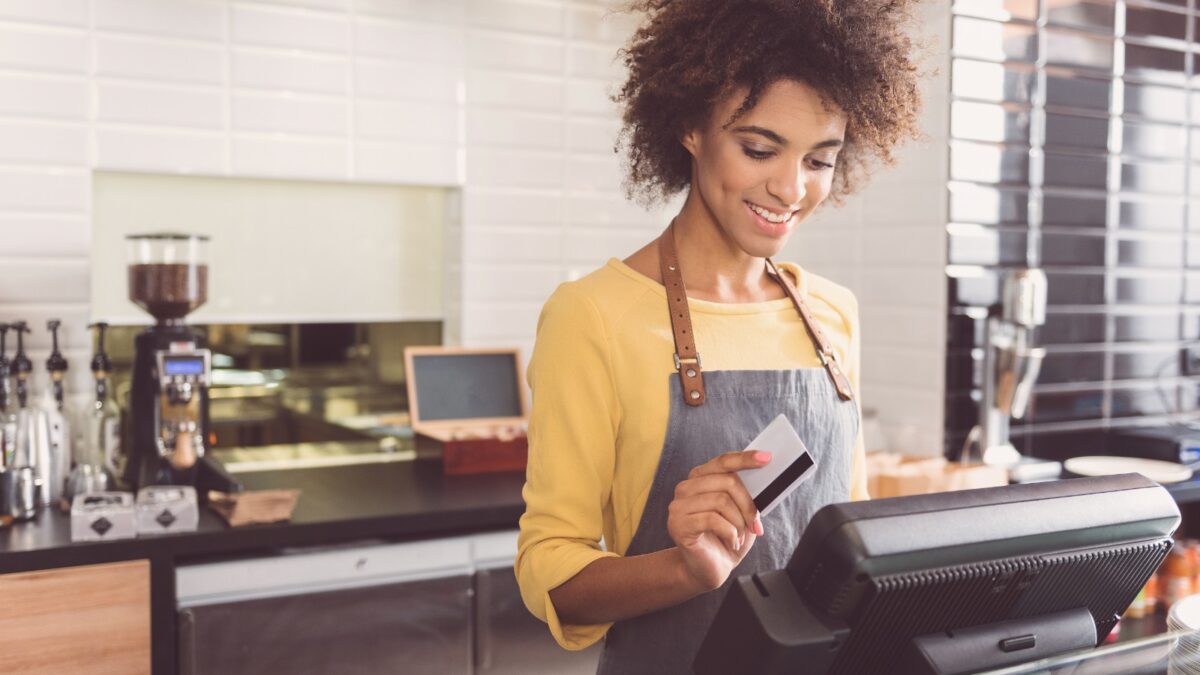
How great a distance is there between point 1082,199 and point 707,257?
2245 millimetres

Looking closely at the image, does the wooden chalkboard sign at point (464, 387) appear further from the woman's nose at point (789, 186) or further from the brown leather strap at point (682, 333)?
the woman's nose at point (789, 186)

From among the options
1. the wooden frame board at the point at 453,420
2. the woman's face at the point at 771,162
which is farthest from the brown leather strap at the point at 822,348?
the wooden frame board at the point at 453,420

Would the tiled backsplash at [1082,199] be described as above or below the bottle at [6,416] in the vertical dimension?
above

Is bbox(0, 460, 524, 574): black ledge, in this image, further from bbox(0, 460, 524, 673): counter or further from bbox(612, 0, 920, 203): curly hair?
bbox(612, 0, 920, 203): curly hair

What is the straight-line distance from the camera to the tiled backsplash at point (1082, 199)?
3135 mm

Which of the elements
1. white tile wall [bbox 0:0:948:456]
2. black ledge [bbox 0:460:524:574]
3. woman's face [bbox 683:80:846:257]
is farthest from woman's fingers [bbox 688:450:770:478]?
white tile wall [bbox 0:0:948:456]

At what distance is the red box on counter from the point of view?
2.93 meters

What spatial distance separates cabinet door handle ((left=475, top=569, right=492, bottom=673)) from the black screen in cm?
67

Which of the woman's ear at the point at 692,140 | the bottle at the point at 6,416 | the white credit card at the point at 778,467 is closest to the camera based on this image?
the white credit card at the point at 778,467

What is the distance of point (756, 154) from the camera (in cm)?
135

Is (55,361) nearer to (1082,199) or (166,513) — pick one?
(166,513)

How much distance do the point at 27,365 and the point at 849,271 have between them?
2269 millimetres

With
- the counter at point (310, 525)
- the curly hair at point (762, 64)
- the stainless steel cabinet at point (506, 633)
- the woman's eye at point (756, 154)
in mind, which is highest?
the curly hair at point (762, 64)

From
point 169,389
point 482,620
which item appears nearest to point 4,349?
point 169,389
